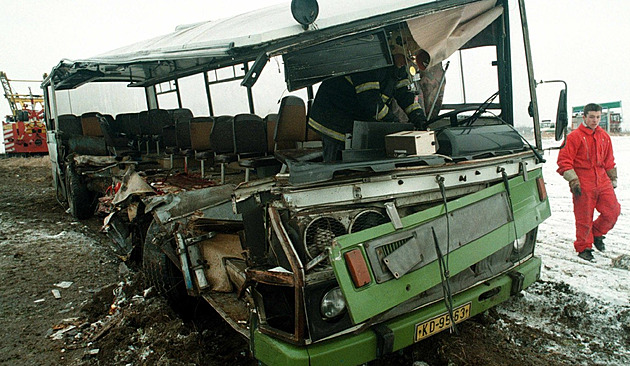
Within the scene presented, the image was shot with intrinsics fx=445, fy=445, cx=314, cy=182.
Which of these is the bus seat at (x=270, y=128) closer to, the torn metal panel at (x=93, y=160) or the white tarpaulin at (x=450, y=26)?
the torn metal panel at (x=93, y=160)

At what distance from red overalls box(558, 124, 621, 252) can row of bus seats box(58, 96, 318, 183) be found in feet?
9.91

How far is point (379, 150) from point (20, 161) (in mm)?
20543

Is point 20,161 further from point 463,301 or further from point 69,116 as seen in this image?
point 463,301

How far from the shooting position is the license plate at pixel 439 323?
8.16 ft

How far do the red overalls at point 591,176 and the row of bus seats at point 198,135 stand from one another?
3020 millimetres

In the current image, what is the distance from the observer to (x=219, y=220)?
3334 millimetres

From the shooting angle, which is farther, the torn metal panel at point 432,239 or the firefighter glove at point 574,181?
the firefighter glove at point 574,181

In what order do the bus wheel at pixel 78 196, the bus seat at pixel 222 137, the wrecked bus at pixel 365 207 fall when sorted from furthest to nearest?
the bus wheel at pixel 78 196 → the bus seat at pixel 222 137 → the wrecked bus at pixel 365 207

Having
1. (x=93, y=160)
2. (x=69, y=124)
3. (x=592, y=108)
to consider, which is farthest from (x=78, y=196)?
(x=592, y=108)

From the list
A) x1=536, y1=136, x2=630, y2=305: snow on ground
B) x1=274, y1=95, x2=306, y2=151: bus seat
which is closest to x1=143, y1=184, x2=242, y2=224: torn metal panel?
x1=274, y1=95, x2=306, y2=151: bus seat

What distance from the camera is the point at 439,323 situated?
2.58 meters

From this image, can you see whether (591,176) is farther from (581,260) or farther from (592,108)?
(581,260)

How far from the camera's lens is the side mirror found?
3.42m

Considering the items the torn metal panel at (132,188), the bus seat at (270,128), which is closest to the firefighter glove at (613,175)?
the bus seat at (270,128)
